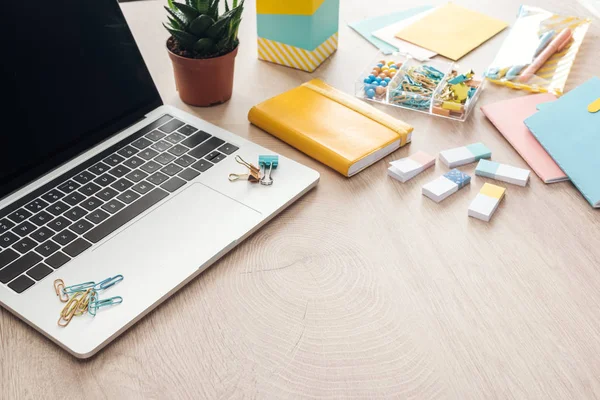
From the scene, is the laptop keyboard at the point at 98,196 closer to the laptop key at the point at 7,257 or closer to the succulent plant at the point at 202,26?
the laptop key at the point at 7,257

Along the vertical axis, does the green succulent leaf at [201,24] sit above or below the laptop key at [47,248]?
above

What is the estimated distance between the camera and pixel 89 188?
2.67 feet

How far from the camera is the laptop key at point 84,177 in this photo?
0.83 meters

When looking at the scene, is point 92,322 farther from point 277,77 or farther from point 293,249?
point 277,77

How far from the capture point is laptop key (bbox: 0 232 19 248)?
0.73 m

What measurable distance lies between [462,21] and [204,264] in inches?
32.5

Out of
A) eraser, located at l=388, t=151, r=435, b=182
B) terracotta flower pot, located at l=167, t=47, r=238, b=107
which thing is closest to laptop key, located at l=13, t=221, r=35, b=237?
terracotta flower pot, located at l=167, t=47, r=238, b=107

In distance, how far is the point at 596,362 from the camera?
64cm

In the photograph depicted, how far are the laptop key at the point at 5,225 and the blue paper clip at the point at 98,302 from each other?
171 mm

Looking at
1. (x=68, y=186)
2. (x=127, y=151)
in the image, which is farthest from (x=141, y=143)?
(x=68, y=186)

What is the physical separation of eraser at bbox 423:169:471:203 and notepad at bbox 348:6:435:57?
0.39 m

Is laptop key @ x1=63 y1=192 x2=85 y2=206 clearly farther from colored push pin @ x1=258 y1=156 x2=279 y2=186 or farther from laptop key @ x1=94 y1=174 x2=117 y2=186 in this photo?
colored push pin @ x1=258 y1=156 x2=279 y2=186

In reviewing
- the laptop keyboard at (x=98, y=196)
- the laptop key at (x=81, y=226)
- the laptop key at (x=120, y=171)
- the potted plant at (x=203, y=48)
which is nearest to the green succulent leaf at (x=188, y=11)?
the potted plant at (x=203, y=48)

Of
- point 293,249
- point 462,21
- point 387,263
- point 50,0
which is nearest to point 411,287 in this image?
point 387,263
